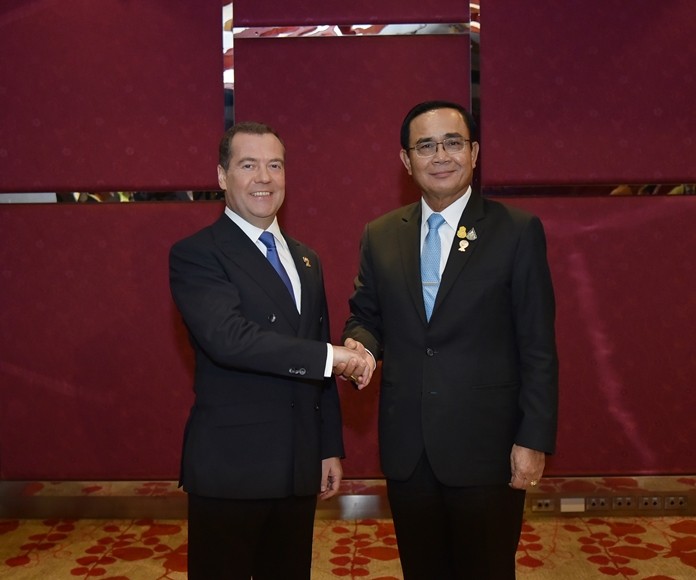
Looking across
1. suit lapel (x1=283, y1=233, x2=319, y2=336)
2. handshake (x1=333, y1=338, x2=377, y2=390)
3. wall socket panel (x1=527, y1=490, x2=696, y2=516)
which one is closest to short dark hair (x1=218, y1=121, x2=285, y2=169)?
suit lapel (x1=283, y1=233, x2=319, y2=336)

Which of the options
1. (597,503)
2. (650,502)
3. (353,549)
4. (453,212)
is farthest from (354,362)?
(650,502)

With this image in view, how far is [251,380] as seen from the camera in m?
1.89

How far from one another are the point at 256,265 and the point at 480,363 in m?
0.64

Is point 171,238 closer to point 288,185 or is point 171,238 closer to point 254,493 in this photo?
point 288,185

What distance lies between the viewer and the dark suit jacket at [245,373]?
1.83m

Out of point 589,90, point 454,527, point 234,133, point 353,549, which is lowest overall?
point 353,549

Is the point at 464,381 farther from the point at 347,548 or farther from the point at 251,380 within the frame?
the point at 347,548

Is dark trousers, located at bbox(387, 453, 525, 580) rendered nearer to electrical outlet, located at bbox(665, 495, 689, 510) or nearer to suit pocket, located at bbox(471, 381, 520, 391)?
suit pocket, located at bbox(471, 381, 520, 391)

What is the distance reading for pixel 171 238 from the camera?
3.65 meters

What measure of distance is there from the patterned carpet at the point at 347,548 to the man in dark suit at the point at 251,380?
122cm

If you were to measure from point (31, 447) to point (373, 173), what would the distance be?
2.20 meters

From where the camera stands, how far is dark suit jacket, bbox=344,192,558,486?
1.92 meters

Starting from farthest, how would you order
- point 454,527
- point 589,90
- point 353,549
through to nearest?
point 589,90 → point 353,549 → point 454,527

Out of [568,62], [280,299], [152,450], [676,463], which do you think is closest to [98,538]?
[152,450]
